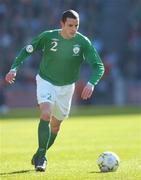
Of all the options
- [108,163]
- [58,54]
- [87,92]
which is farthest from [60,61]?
[108,163]

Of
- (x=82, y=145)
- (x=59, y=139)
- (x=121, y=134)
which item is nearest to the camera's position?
(x=82, y=145)

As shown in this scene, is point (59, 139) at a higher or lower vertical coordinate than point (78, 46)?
lower

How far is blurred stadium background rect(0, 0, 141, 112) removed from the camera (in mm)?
34969

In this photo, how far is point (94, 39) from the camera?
1506 inches

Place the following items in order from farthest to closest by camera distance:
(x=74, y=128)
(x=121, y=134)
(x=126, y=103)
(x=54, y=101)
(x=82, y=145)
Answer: (x=126, y=103)
(x=74, y=128)
(x=121, y=134)
(x=82, y=145)
(x=54, y=101)

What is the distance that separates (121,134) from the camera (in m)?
19.6

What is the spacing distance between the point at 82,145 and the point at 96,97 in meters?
19.5

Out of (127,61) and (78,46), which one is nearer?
(78,46)

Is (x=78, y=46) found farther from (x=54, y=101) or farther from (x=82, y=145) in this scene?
(x=82, y=145)

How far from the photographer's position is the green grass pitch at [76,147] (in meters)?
10.9

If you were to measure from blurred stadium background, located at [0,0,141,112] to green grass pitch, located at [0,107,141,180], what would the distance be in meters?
7.63

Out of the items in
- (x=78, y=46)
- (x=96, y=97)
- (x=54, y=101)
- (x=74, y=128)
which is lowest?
(x=96, y=97)

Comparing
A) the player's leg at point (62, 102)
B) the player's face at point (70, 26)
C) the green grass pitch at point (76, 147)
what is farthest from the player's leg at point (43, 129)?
the player's face at point (70, 26)

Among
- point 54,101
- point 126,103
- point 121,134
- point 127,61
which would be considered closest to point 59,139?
point 121,134
